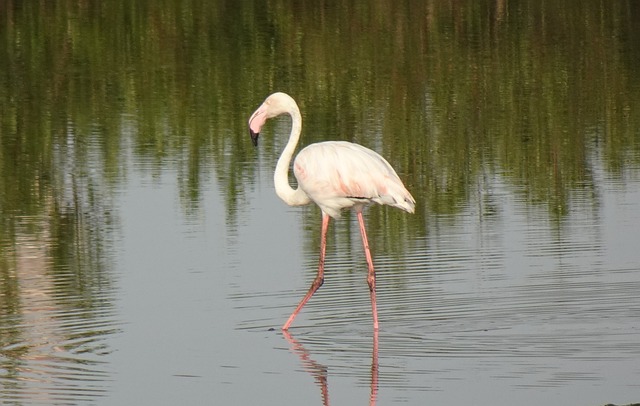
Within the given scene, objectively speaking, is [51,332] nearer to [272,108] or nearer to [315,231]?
[272,108]

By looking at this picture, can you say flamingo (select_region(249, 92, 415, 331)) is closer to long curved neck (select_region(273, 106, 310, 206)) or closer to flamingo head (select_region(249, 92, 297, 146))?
long curved neck (select_region(273, 106, 310, 206))

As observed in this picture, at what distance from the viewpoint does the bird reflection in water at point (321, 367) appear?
25.5 ft

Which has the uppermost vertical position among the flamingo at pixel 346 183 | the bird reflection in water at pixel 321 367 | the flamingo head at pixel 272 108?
the flamingo head at pixel 272 108

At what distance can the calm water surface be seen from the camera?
824cm

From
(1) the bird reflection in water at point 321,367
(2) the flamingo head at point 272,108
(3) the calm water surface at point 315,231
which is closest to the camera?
(1) the bird reflection in water at point 321,367

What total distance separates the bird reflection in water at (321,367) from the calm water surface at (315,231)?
0.02m

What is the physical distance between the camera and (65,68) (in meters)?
22.6

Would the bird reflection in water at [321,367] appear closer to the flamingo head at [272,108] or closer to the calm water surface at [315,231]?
the calm water surface at [315,231]

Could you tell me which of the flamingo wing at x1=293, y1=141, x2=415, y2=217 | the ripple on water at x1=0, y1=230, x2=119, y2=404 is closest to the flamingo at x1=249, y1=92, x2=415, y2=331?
the flamingo wing at x1=293, y1=141, x2=415, y2=217

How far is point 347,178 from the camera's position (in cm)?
963

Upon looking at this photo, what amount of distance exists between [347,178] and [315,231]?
2.55 meters

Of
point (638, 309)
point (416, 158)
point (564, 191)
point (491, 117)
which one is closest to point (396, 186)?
point (638, 309)

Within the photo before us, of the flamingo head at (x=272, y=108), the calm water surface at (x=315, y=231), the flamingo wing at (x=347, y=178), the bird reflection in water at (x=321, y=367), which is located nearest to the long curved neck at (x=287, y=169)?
the flamingo head at (x=272, y=108)

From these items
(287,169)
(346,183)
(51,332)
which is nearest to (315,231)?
(287,169)
